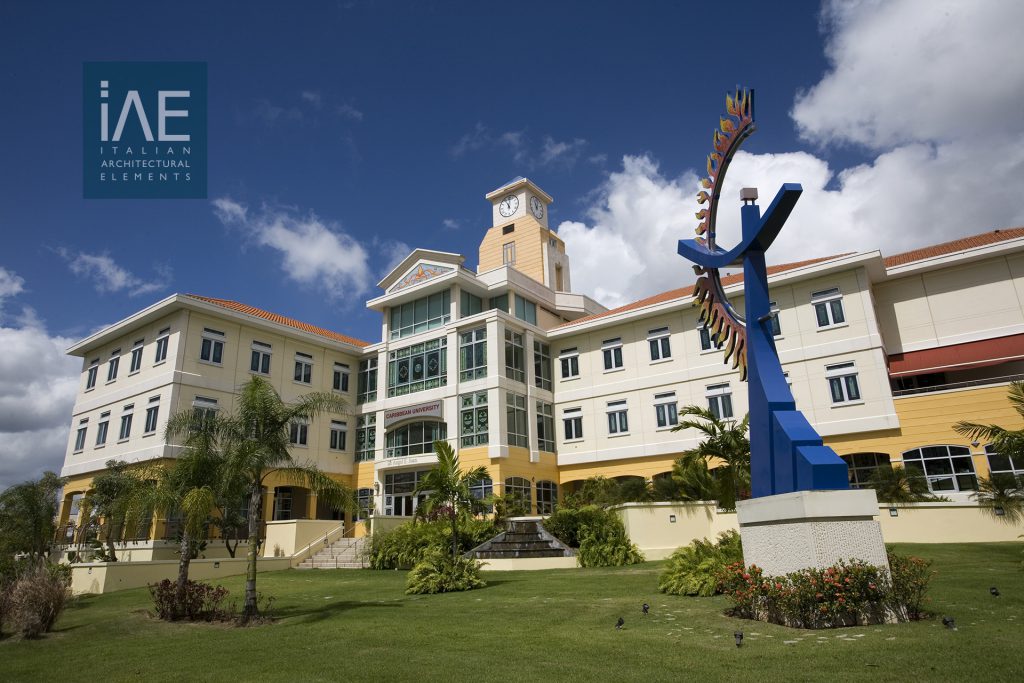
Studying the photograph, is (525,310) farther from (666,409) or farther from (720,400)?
(720,400)

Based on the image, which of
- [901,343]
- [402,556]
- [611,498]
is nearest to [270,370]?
[402,556]

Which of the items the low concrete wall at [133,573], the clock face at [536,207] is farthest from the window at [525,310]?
the low concrete wall at [133,573]

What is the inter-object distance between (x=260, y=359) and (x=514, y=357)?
12.1 m

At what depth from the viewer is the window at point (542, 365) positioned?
32094 mm

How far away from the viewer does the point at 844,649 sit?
24.4 feet

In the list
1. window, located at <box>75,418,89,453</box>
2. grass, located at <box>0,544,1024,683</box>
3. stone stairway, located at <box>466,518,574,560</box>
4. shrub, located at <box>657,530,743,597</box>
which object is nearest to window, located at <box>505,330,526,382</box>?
stone stairway, located at <box>466,518,574,560</box>

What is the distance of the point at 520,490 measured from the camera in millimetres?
28672

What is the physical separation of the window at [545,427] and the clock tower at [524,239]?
339 inches

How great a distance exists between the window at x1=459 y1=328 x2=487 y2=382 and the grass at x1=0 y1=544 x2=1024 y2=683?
1588cm

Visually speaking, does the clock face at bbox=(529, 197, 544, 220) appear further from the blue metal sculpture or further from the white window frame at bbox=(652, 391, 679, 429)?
the blue metal sculpture

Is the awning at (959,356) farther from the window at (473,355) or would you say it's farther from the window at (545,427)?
the window at (473,355)

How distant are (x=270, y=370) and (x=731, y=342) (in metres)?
24.9

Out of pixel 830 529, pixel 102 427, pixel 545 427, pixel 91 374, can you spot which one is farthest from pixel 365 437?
pixel 830 529

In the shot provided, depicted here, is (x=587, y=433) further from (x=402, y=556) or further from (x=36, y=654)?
(x=36, y=654)
